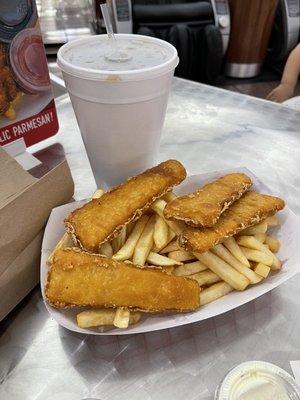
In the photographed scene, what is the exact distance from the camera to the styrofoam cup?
864 mm

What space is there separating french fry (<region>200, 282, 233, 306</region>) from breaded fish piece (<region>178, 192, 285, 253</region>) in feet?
0.30

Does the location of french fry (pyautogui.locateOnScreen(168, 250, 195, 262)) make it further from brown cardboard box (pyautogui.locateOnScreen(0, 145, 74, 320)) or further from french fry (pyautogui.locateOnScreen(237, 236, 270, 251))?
brown cardboard box (pyautogui.locateOnScreen(0, 145, 74, 320))

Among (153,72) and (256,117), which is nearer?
(153,72)

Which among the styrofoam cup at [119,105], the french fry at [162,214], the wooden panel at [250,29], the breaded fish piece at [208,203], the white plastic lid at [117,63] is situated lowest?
the wooden panel at [250,29]

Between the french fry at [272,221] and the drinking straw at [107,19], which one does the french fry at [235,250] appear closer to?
the french fry at [272,221]

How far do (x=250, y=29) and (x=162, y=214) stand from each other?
2864 mm

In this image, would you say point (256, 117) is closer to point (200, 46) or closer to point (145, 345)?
point (145, 345)

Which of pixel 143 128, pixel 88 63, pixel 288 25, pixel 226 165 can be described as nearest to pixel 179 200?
pixel 143 128

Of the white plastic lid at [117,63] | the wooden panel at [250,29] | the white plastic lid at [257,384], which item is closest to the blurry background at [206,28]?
the wooden panel at [250,29]

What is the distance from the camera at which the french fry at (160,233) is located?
78 cm

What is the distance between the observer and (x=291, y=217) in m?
0.91

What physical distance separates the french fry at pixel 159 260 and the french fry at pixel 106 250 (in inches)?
3.0

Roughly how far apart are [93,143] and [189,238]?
41cm

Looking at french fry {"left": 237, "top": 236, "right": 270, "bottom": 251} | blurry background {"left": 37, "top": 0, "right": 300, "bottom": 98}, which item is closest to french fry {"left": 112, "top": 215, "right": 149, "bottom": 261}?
french fry {"left": 237, "top": 236, "right": 270, "bottom": 251}
